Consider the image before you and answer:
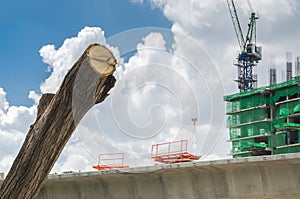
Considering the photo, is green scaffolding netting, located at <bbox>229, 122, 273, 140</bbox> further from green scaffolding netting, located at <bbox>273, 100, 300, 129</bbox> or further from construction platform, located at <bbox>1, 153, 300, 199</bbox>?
construction platform, located at <bbox>1, 153, 300, 199</bbox>

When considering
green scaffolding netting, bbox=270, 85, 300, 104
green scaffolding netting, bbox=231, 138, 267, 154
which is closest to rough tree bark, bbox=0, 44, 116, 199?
green scaffolding netting, bbox=270, 85, 300, 104

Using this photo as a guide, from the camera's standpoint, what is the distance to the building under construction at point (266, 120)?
9844 cm

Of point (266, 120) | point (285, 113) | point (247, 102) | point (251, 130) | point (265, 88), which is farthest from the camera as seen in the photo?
point (247, 102)

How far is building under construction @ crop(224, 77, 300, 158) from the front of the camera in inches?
3875

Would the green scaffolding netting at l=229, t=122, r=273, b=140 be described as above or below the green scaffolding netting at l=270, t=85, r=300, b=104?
below

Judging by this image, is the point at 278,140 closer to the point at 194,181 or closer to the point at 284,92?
the point at 284,92

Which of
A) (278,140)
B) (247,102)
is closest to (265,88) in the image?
(247,102)

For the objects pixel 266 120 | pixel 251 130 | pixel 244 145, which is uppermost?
pixel 266 120

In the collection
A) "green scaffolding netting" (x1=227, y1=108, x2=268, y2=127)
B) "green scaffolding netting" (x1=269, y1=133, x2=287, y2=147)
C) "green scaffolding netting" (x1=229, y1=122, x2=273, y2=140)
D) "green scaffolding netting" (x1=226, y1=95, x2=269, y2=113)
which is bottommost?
"green scaffolding netting" (x1=269, y1=133, x2=287, y2=147)

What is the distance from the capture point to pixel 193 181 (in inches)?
733

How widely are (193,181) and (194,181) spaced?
3 centimetres

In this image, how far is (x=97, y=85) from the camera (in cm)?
874

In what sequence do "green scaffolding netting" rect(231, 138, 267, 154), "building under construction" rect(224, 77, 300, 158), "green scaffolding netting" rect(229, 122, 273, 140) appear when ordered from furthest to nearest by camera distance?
"green scaffolding netting" rect(229, 122, 273, 140), "green scaffolding netting" rect(231, 138, 267, 154), "building under construction" rect(224, 77, 300, 158)

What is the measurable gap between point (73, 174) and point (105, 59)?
12259 mm
